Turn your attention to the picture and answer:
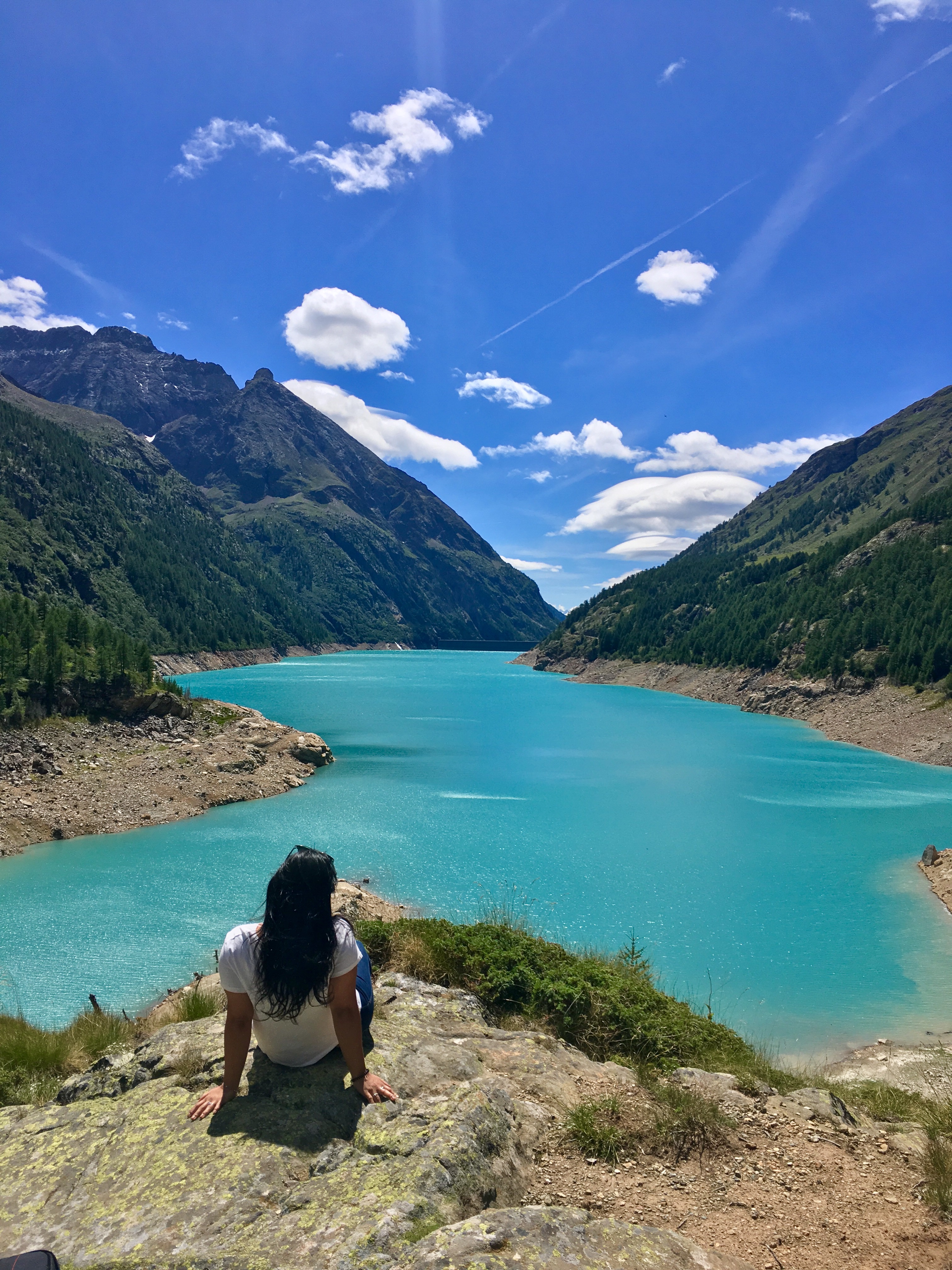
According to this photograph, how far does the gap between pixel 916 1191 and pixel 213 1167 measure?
4906 mm

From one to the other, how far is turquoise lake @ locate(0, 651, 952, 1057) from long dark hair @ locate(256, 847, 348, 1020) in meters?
13.0

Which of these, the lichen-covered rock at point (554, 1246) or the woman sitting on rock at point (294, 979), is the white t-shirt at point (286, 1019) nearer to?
the woman sitting on rock at point (294, 979)

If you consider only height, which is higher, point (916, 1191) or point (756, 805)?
point (916, 1191)

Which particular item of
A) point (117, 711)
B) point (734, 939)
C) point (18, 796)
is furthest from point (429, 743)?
point (734, 939)

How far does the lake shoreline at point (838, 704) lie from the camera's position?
5469 cm

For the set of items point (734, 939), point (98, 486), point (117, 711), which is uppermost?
point (98, 486)

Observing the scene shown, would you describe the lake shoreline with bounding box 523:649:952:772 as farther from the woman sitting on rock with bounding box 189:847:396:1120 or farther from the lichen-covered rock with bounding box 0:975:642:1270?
the woman sitting on rock with bounding box 189:847:396:1120

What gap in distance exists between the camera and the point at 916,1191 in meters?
4.71

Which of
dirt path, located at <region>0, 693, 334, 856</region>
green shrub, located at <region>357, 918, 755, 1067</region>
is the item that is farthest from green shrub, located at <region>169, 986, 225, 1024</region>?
dirt path, located at <region>0, 693, 334, 856</region>

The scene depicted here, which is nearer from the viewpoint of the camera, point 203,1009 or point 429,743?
point 203,1009

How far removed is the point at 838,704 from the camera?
7212 cm

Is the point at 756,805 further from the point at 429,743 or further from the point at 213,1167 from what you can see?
the point at 213,1167

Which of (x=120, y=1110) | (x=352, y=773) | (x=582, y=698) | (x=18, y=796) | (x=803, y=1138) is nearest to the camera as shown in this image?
(x=120, y=1110)

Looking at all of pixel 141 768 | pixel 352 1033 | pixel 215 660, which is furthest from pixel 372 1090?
pixel 215 660
